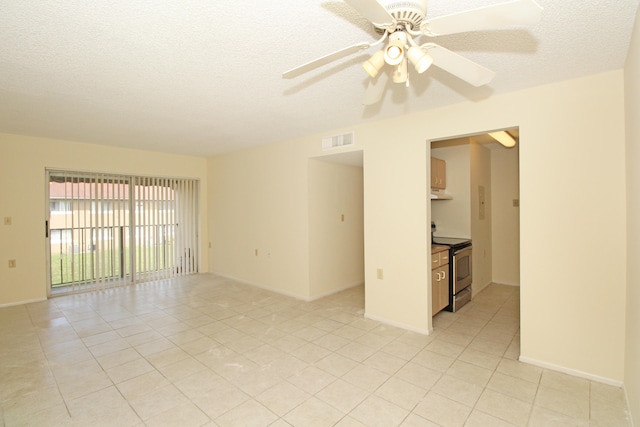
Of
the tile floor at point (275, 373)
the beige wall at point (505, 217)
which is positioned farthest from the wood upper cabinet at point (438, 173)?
the tile floor at point (275, 373)

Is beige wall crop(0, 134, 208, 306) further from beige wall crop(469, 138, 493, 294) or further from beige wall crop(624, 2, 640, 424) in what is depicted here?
beige wall crop(624, 2, 640, 424)

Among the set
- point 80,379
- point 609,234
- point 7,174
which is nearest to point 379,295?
point 609,234

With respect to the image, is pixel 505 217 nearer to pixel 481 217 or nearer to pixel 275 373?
pixel 481 217

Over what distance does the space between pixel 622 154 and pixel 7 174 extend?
7140 millimetres

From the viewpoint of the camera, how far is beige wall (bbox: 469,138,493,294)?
15.5 ft

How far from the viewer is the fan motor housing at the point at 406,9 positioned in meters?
1.31

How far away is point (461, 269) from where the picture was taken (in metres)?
4.23

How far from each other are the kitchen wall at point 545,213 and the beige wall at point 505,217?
115 inches

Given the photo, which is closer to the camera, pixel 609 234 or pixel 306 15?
pixel 306 15

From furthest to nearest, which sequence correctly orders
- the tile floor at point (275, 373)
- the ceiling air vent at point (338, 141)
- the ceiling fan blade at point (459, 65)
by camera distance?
the ceiling air vent at point (338, 141)
the tile floor at point (275, 373)
the ceiling fan blade at point (459, 65)

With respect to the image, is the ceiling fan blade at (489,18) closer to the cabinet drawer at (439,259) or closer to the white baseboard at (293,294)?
the cabinet drawer at (439,259)

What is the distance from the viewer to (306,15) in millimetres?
1659

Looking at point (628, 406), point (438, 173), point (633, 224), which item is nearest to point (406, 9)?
point (633, 224)

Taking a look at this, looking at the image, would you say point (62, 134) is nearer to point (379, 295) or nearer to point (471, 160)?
point (379, 295)
